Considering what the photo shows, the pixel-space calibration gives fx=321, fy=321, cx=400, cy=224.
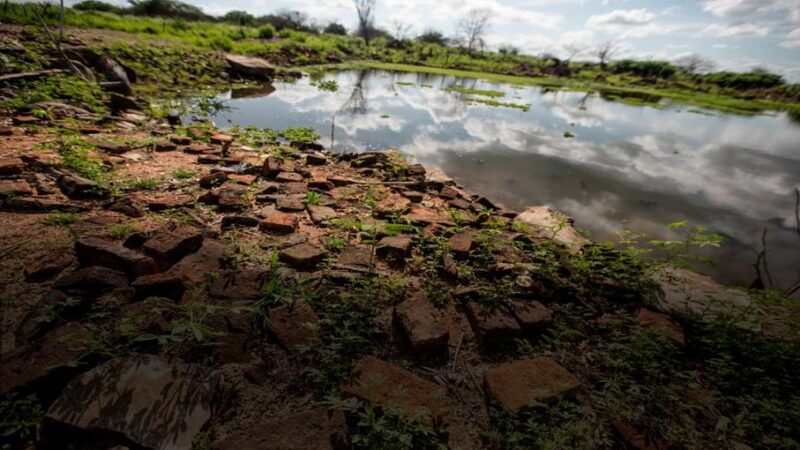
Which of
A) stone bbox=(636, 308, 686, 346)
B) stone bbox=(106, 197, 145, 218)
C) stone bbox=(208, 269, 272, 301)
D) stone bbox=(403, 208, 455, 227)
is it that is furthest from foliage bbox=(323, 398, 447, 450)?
stone bbox=(106, 197, 145, 218)

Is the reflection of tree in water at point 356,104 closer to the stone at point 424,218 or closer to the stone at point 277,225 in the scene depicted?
the stone at point 424,218

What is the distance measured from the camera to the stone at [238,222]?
3146 millimetres

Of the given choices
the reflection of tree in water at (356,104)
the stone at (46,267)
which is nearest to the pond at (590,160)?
the reflection of tree in water at (356,104)

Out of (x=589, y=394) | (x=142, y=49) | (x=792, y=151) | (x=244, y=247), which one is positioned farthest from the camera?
(x=792, y=151)

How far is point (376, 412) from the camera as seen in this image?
5.23ft

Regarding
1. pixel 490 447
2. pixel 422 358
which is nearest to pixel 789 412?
pixel 490 447

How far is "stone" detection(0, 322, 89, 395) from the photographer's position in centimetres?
140

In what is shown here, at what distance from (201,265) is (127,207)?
1362 millimetres

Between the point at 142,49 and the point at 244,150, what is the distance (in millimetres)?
9531

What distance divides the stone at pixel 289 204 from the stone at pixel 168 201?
2.86 feet

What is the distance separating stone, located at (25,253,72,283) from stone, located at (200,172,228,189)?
1804mm

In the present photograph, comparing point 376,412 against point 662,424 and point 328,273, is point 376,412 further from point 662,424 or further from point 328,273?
point 662,424

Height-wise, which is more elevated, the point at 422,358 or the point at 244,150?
the point at 244,150

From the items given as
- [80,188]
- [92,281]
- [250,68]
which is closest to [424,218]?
[92,281]
